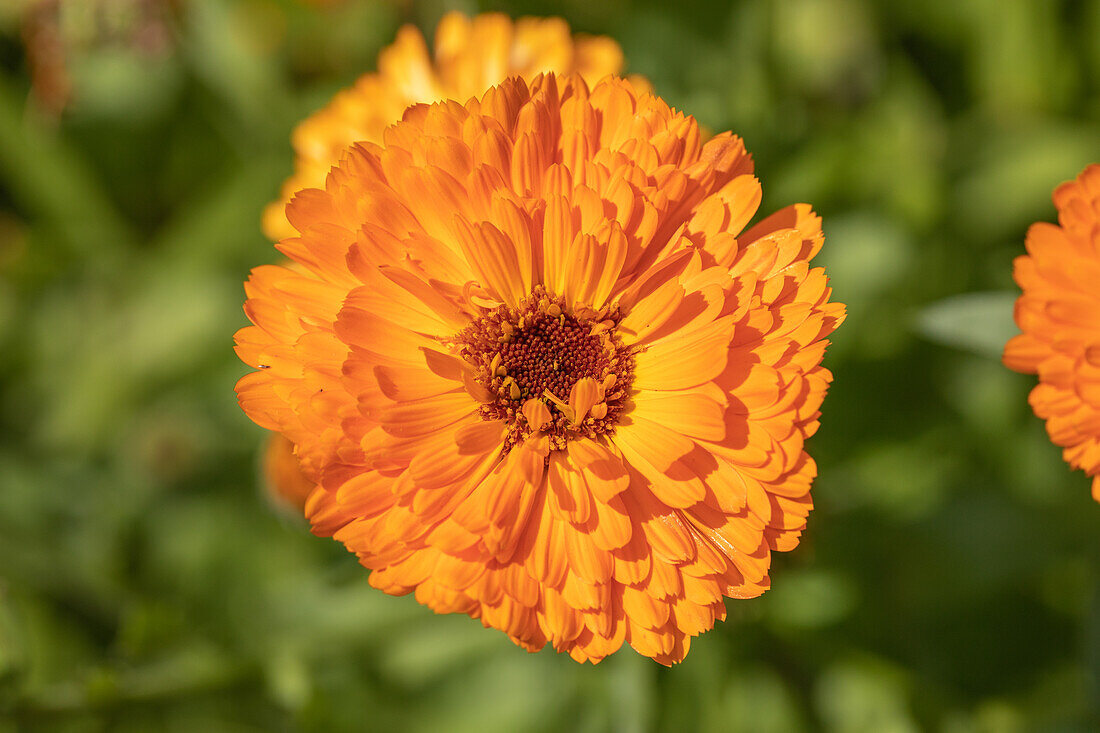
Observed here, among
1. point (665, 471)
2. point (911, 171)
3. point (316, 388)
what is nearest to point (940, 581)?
point (911, 171)

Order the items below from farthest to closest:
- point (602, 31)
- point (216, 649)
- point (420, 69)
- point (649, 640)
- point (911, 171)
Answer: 1. point (602, 31)
2. point (911, 171)
3. point (216, 649)
4. point (420, 69)
5. point (649, 640)

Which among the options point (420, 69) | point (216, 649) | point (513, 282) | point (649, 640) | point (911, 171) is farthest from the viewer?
point (911, 171)

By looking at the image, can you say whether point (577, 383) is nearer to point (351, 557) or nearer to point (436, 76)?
point (351, 557)

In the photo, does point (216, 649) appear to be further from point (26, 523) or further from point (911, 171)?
point (911, 171)

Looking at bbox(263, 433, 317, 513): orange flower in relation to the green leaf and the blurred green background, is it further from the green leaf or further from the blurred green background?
the green leaf

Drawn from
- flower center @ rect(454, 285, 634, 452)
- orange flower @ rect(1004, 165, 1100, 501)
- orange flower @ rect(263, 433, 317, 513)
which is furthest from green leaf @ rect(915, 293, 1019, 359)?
orange flower @ rect(263, 433, 317, 513)

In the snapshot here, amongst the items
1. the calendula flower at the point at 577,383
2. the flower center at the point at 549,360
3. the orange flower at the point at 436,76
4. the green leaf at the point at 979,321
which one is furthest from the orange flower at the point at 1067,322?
the orange flower at the point at 436,76

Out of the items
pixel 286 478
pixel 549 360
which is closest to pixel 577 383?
pixel 549 360
